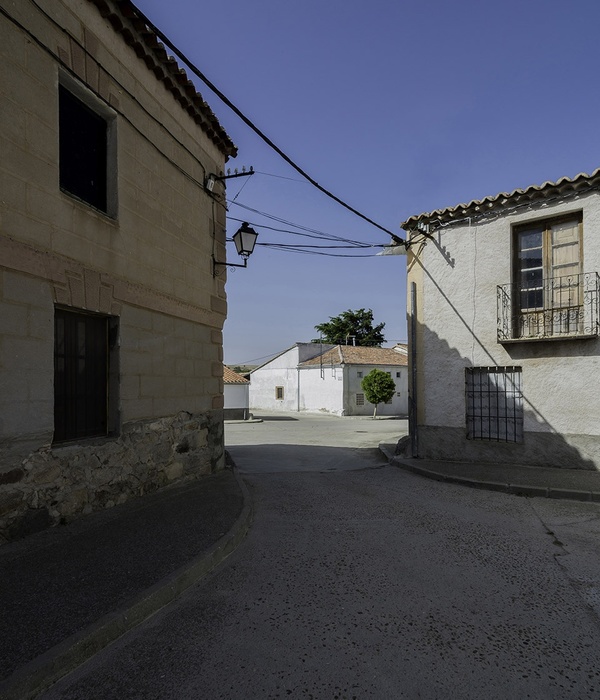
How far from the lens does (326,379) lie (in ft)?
114

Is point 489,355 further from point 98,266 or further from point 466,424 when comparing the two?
point 98,266

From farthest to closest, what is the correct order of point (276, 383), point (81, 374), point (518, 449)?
point (276, 383) → point (518, 449) → point (81, 374)

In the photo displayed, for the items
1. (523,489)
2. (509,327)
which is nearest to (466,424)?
(509,327)

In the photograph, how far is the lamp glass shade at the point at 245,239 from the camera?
8.11 metres

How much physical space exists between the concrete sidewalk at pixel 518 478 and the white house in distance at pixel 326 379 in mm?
23638

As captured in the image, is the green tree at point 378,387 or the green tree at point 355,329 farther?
the green tree at point 355,329

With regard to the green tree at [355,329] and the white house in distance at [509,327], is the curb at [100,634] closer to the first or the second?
the white house in distance at [509,327]

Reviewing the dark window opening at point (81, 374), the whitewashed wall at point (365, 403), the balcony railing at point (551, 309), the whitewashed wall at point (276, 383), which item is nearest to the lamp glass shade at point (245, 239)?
the dark window opening at point (81, 374)

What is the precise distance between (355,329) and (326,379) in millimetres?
15360

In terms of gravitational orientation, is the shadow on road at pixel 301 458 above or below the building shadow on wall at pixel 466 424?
below

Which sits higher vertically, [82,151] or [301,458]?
[82,151]

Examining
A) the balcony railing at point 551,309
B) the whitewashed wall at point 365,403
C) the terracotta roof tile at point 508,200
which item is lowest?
the whitewashed wall at point 365,403

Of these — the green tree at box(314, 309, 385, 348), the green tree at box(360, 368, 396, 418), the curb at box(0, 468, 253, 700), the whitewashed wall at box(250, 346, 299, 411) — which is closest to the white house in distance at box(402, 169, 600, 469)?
the curb at box(0, 468, 253, 700)

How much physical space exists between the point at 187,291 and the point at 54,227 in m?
2.61
